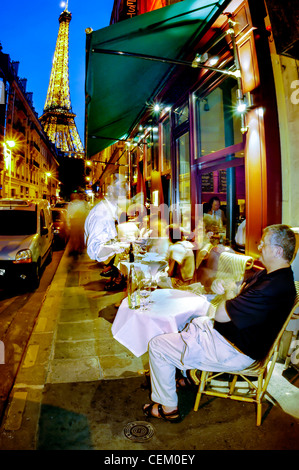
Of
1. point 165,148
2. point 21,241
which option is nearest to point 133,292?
point 21,241

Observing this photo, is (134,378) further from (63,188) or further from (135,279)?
(63,188)

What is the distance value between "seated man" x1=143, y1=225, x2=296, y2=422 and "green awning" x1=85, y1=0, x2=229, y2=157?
12.0 feet

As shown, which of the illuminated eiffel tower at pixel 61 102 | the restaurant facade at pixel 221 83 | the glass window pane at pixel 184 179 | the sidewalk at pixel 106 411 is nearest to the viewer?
the sidewalk at pixel 106 411

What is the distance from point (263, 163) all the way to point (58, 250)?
34.7 feet

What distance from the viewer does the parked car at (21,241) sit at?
6.07 metres

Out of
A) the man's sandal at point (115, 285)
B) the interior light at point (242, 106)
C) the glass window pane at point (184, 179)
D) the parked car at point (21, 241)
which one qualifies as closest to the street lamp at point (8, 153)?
the parked car at point (21, 241)

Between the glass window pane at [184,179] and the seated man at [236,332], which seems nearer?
the seated man at [236,332]

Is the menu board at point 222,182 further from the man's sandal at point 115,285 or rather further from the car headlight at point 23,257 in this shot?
the car headlight at point 23,257

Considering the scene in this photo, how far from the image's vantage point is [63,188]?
9306 centimetres

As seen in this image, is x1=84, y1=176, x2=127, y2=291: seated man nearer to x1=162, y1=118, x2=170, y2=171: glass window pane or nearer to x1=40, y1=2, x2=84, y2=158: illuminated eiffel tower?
x1=162, y1=118, x2=170, y2=171: glass window pane

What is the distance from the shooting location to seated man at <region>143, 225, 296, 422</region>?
211 cm

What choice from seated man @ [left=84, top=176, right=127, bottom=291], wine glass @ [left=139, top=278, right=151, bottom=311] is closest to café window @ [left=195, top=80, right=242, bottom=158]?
seated man @ [left=84, top=176, right=127, bottom=291]

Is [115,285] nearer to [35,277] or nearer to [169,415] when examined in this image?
[35,277]

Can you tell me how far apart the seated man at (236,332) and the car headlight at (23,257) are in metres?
4.66
